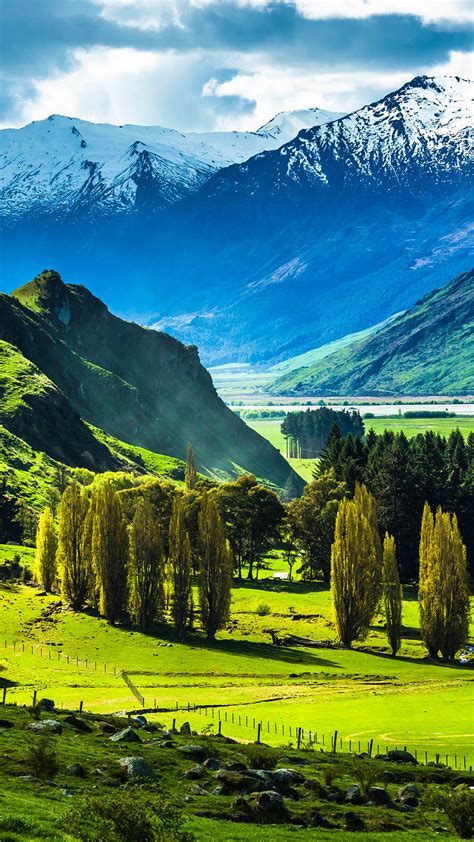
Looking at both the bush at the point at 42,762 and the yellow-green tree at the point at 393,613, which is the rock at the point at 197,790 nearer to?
the bush at the point at 42,762

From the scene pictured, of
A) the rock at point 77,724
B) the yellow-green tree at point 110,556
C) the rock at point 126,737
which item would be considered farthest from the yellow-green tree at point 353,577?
the rock at point 126,737

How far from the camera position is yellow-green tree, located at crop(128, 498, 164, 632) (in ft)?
378

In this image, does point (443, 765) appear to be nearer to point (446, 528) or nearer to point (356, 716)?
point (356, 716)

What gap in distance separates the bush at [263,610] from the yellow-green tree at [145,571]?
13355 mm

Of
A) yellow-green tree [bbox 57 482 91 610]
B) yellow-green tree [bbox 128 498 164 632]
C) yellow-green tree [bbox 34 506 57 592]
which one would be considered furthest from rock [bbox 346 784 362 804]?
yellow-green tree [bbox 34 506 57 592]

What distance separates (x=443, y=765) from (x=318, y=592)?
85922mm

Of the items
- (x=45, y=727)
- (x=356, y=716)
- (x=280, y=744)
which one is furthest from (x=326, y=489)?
(x=45, y=727)

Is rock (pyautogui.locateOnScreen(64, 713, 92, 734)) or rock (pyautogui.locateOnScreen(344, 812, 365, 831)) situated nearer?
rock (pyautogui.locateOnScreen(344, 812, 365, 831))

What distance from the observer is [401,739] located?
221ft

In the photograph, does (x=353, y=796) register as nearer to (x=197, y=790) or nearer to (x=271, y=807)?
(x=271, y=807)

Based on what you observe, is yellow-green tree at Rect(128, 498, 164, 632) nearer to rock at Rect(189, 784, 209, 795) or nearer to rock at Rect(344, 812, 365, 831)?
rock at Rect(189, 784, 209, 795)

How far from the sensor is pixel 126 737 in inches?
2074

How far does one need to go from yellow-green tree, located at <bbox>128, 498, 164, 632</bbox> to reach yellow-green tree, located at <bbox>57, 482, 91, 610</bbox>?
6.71 metres

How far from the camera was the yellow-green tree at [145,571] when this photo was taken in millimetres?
115312
